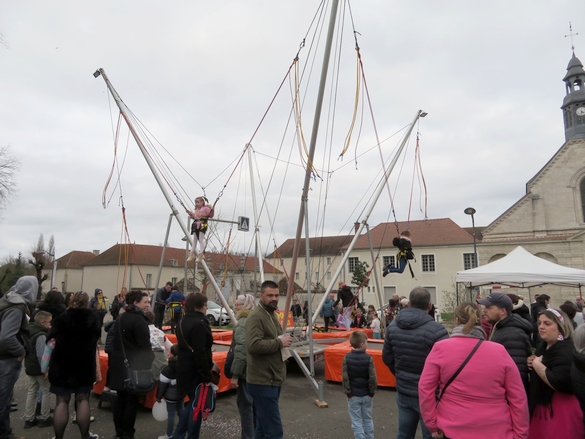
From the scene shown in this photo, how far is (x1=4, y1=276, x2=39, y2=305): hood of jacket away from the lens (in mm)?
4199

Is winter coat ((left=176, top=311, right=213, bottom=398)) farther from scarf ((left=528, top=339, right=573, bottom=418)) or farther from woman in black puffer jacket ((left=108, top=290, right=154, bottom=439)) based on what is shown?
scarf ((left=528, top=339, right=573, bottom=418))

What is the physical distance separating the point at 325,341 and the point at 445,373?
7.43 metres

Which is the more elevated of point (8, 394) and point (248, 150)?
point (248, 150)

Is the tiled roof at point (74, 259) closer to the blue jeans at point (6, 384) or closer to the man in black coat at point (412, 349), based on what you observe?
the blue jeans at point (6, 384)

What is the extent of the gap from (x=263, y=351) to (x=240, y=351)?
80cm

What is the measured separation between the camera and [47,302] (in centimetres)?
530

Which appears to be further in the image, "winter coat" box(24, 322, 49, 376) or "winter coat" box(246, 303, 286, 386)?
"winter coat" box(24, 322, 49, 376)

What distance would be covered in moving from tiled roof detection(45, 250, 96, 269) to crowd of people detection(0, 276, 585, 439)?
55969 millimetres

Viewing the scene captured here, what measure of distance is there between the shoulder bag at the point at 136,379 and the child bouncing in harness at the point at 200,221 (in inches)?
156

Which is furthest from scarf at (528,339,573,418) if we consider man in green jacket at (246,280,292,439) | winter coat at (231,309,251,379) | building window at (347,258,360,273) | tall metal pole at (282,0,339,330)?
building window at (347,258,360,273)

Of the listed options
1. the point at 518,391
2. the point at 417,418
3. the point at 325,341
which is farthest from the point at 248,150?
the point at 518,391

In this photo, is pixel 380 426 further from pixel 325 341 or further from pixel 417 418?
pixel 325 341

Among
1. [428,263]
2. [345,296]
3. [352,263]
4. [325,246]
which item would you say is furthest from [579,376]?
[325,246]

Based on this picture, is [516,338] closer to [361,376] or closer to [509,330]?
[509,330]
